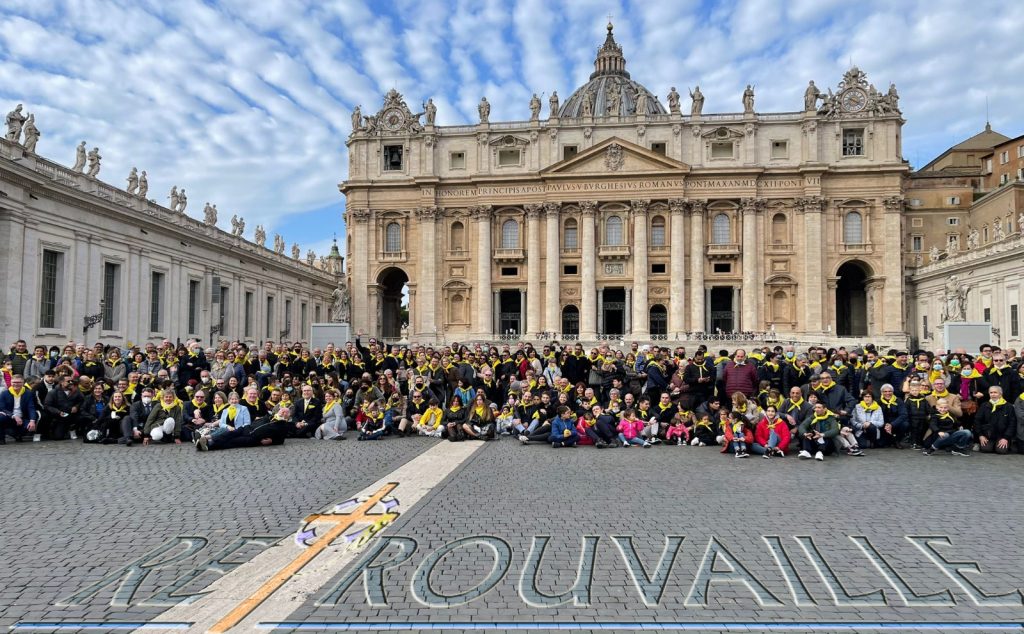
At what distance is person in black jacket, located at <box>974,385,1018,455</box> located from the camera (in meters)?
12.5

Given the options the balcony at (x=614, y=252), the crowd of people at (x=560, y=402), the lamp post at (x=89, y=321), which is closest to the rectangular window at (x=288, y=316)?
the lamp post at (x=89, y=321)

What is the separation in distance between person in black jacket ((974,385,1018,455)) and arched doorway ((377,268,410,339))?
1892 inches

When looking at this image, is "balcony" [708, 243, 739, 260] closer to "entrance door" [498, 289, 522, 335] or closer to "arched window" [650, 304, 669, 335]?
"arched window" [650, 304, 669, 335]

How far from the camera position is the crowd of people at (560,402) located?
504 inches

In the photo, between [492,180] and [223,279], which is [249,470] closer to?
[223,279]

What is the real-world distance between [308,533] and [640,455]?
23.3 feet

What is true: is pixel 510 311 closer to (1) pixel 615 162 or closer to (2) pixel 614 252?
(2) pixel 614 252

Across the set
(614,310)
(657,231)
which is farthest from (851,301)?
(614,310)

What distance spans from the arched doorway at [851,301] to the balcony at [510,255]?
84.4 ft

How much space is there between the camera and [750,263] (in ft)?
170

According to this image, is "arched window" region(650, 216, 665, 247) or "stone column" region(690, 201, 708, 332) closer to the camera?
"stone column" region(690, 201, 708, 332)

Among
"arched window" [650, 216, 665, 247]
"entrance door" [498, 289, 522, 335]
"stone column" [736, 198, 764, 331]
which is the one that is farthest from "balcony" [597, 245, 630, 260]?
"stone column" [736, 198, 764, 331]

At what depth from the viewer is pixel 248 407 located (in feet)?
47.8

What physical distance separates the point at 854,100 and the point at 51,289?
54.4 m
